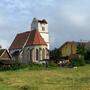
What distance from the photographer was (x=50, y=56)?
11000 cm

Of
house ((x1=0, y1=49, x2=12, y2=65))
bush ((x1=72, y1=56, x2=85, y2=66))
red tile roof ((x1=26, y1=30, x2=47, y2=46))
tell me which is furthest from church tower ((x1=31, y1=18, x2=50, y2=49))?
bush ((x1=72, y1=56, x2=85, y2=66))

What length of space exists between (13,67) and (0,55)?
14209 mm

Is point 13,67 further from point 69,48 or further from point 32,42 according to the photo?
point 69,48

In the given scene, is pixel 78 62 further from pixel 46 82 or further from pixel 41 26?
pixel 46 82

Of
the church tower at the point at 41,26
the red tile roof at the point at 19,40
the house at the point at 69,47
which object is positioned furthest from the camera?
the church tower at the point at 41,26

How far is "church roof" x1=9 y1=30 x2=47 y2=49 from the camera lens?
103188mm

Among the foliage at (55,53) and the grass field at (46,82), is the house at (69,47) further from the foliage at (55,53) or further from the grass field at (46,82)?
the grass field at (46,82)

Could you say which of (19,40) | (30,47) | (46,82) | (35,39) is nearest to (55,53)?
(19,40)

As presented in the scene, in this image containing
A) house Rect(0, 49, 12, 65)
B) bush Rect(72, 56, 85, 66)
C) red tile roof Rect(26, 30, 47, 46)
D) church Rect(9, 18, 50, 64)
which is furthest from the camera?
church Rect(9, 18, 50, 64)

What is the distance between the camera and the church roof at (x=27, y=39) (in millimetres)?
103188

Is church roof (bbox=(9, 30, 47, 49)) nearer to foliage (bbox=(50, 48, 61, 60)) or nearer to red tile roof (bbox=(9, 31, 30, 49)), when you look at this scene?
red tile roof (bbox=(9, 31, 30, 49))

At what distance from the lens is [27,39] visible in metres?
106

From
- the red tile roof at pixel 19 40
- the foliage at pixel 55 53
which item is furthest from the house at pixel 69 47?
the red tile roof at pixel 19 40

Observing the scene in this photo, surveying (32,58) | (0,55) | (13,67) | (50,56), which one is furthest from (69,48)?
(13,67)
